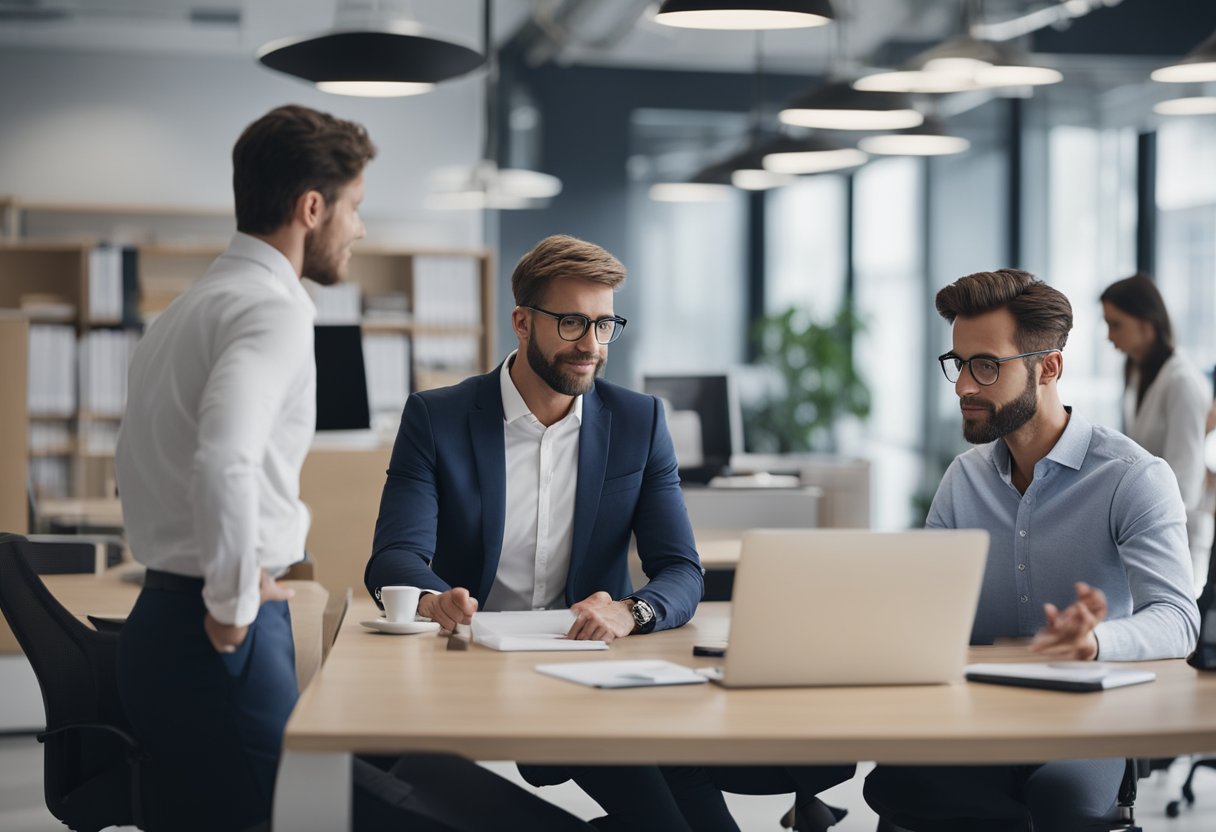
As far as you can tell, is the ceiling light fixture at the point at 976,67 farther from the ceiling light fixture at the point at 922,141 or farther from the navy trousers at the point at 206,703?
the navy trousers at the point at 206,703

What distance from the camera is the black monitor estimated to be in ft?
13.4

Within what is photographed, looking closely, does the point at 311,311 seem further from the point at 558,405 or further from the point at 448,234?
the point at 448,234

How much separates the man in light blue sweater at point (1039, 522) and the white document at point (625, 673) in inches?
21.9

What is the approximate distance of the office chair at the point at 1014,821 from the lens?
2.28m

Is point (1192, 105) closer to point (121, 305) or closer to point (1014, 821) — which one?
point (1014, 821)

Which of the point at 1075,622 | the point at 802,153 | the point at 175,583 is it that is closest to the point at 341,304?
the point at 802,153

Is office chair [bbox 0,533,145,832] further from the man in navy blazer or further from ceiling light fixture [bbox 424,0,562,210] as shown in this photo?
ceiling light fixture [bbox 424,0,562,210]

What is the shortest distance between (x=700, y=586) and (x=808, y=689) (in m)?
0.76

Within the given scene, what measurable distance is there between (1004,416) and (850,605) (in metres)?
0.78

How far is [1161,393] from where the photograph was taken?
16.6 ft

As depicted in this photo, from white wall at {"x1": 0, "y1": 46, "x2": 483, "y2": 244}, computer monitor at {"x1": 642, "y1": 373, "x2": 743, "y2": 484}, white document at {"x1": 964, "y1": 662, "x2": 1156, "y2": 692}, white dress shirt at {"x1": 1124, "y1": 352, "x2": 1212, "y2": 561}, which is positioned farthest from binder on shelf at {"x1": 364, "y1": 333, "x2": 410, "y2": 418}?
white document at {"x1": 964, "y1": 662, "x2": 1156, "y2": 692}

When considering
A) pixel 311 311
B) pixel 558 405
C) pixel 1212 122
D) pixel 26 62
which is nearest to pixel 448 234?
pixel 26 62

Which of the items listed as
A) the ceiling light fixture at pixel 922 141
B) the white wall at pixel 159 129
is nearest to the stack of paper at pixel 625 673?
the ceiling light fixture at pixel 922 141

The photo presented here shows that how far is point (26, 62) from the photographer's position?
9180 millimetres
